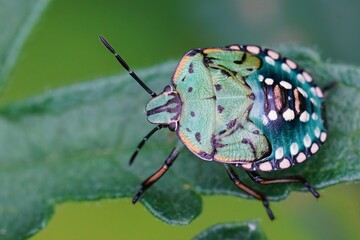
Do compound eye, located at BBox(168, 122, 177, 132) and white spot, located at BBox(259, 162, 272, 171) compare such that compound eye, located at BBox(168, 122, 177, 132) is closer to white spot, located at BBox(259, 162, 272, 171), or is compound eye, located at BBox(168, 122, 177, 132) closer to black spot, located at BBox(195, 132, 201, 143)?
black spot, located at BBox(195, 132, 201, 143)

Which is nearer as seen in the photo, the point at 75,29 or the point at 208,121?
the point at 208,121

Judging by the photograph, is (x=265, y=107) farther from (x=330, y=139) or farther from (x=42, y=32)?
(x=42, y=32)

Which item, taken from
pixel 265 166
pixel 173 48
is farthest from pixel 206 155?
pixel 173 48

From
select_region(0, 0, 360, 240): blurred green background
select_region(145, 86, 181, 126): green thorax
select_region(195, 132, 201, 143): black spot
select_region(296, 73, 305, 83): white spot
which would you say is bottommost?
select_region(0, 0, 360, 240): blurred green background

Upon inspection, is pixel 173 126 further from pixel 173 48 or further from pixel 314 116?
pixel 173 48

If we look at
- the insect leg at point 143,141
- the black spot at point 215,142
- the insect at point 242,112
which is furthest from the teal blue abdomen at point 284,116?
the insect leg at point 143,141

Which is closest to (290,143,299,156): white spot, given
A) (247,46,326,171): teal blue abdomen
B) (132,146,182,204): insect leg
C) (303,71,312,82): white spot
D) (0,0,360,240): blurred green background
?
(247,46,326,171): teal blue abdomen

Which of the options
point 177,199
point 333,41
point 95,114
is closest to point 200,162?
point 177,199
